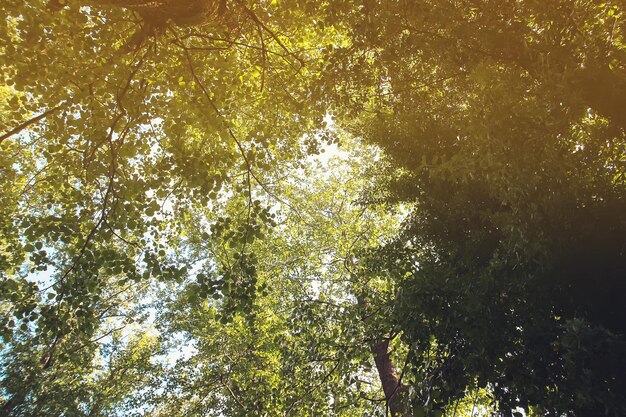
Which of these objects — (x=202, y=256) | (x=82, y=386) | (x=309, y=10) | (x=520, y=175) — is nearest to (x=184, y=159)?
(x=309, y=10)

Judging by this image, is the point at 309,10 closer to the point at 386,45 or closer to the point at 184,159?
the point at 386,45

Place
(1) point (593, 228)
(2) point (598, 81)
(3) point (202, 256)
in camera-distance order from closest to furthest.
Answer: (2) point (598, 81) < (1) point (593, 228) < (3) point (202, 256)

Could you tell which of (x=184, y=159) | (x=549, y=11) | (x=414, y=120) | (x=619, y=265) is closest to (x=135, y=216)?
(x=184, y=159)

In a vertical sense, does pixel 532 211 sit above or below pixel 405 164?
below

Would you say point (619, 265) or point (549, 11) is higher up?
point (549, 11)

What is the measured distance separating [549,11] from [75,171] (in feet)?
22.6

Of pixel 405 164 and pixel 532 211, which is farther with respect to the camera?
pixel 405 164

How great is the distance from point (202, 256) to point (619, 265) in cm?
1361

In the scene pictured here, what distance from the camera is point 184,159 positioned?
5.25 m

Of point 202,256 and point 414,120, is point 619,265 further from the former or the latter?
point 202,256

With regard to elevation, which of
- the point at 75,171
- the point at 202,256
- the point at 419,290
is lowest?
the point at 419,290

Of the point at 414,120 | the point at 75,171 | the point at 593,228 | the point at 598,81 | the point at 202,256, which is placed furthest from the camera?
the point at 202,256

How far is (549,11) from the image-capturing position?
4.21 m

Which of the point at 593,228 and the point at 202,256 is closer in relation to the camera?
the point at 593,228
